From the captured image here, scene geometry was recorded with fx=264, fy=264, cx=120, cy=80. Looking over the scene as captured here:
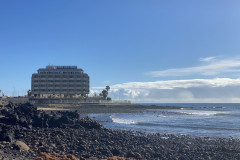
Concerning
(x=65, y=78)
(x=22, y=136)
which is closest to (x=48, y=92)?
(x=65, y=78)

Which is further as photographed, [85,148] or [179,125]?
[179,125]

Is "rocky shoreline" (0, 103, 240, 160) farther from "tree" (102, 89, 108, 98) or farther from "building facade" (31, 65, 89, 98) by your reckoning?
"tree" (102, 89, 108, 98)

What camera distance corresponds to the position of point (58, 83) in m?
147

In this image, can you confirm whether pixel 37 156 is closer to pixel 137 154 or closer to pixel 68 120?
pixel 137 154

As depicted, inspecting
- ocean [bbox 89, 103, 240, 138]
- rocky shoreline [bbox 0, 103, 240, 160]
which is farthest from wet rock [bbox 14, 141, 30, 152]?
ocean [bbox 89, 103, 240, 138]

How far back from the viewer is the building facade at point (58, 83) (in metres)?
147

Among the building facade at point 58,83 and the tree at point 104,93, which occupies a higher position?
the building facade at point 58,83

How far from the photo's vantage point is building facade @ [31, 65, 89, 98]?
482 feet

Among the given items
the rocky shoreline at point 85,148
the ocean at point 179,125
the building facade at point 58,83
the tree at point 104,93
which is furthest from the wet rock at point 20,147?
the tree at point 104,93

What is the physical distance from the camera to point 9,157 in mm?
12875

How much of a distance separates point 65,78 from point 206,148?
13196 centimetres

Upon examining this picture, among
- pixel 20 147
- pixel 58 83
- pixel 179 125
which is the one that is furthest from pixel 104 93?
pixel 20 147

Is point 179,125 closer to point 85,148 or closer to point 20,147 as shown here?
point 85,148

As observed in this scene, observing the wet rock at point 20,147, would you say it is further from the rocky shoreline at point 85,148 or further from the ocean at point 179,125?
the ocean at point 179,125
